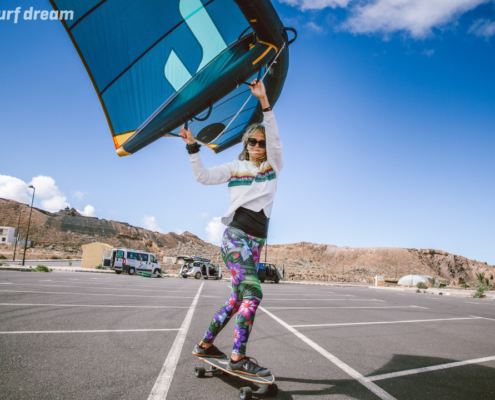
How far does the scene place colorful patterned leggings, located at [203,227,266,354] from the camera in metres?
2.04

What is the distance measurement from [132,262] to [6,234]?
68.6 m

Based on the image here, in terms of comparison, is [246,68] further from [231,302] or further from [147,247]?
[147,247]

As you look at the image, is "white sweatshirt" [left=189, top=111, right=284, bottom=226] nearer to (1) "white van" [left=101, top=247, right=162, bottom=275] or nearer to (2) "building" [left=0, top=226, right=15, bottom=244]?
(1) "white van" [left=101, top=247, right=162, bottom=275]

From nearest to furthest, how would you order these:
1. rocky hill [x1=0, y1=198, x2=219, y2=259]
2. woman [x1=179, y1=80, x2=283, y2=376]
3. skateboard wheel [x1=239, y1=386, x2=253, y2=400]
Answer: skateboard wheel [x1=239, y1=386, x2=253, y2=400]
woman [x1=179, y1=80, x2=283, y2=376]
rocky hill [x1=0, y1=198, x2=219, y2=259]

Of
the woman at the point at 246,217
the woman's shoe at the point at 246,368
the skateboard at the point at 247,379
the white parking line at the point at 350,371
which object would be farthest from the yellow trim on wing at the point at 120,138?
the white parking line at the point at 350,371

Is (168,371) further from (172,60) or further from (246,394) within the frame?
(172,60)

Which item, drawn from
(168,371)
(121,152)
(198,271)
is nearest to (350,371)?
(168,371)

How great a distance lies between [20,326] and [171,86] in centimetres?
337

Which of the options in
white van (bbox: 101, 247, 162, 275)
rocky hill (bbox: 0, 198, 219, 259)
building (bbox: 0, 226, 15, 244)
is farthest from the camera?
building (bbox: 0, 226, 15, 244)

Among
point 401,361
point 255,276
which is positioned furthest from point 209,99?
point 401,361

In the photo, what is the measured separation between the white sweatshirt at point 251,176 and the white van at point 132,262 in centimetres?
2460

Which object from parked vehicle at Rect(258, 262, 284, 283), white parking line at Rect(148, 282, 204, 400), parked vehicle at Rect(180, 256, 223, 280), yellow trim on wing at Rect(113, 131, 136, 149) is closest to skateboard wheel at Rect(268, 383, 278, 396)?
white parking line at Rect(148, 282, 204, 400)

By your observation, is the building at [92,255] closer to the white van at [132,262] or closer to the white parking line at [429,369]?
the white van at [132,262]

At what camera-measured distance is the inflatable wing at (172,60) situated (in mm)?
3059
